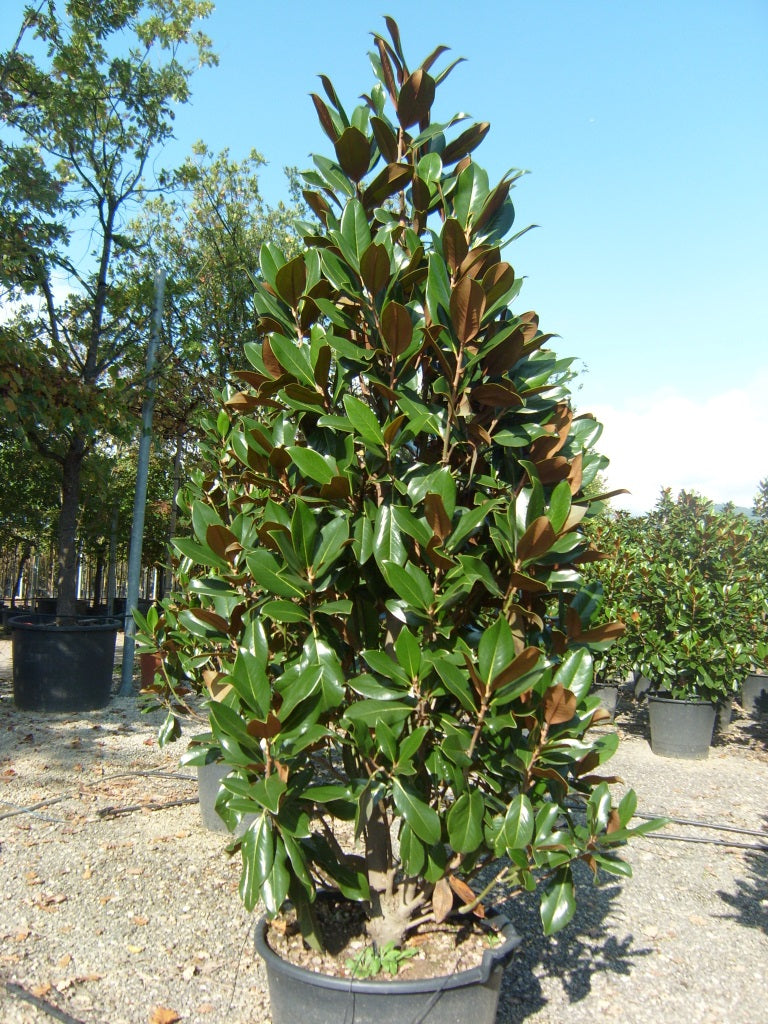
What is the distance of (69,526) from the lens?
27.9 feet

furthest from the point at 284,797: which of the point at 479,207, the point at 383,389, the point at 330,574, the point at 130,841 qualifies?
the point at 130,841

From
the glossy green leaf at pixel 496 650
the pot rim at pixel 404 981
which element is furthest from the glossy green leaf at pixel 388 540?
the pot rim at pixel 404 981

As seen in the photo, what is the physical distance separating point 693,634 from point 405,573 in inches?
243

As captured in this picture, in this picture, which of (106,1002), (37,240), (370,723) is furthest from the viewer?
(37,240)

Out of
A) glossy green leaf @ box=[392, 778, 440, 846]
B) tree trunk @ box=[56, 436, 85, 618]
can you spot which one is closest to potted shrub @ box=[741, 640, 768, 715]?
tree trunk @ box=[56, 436, 85, 618]

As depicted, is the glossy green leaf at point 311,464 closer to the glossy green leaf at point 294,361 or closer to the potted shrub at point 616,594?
the glossy green leaf at point 294,361

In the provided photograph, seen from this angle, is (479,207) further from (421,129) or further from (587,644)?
(587,644)

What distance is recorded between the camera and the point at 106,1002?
2.72 m

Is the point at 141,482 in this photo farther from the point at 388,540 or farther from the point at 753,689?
the point at 753,689

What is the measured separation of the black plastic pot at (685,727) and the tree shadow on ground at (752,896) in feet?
8.63

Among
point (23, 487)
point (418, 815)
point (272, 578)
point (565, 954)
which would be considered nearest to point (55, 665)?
point (565, 954)

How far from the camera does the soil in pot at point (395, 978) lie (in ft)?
6.54

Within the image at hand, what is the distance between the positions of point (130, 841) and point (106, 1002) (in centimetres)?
163

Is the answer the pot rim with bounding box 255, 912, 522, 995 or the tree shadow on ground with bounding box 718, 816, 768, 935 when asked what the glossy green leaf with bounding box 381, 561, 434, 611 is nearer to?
the pot rim with bounding box 255, 912, 522, 995
